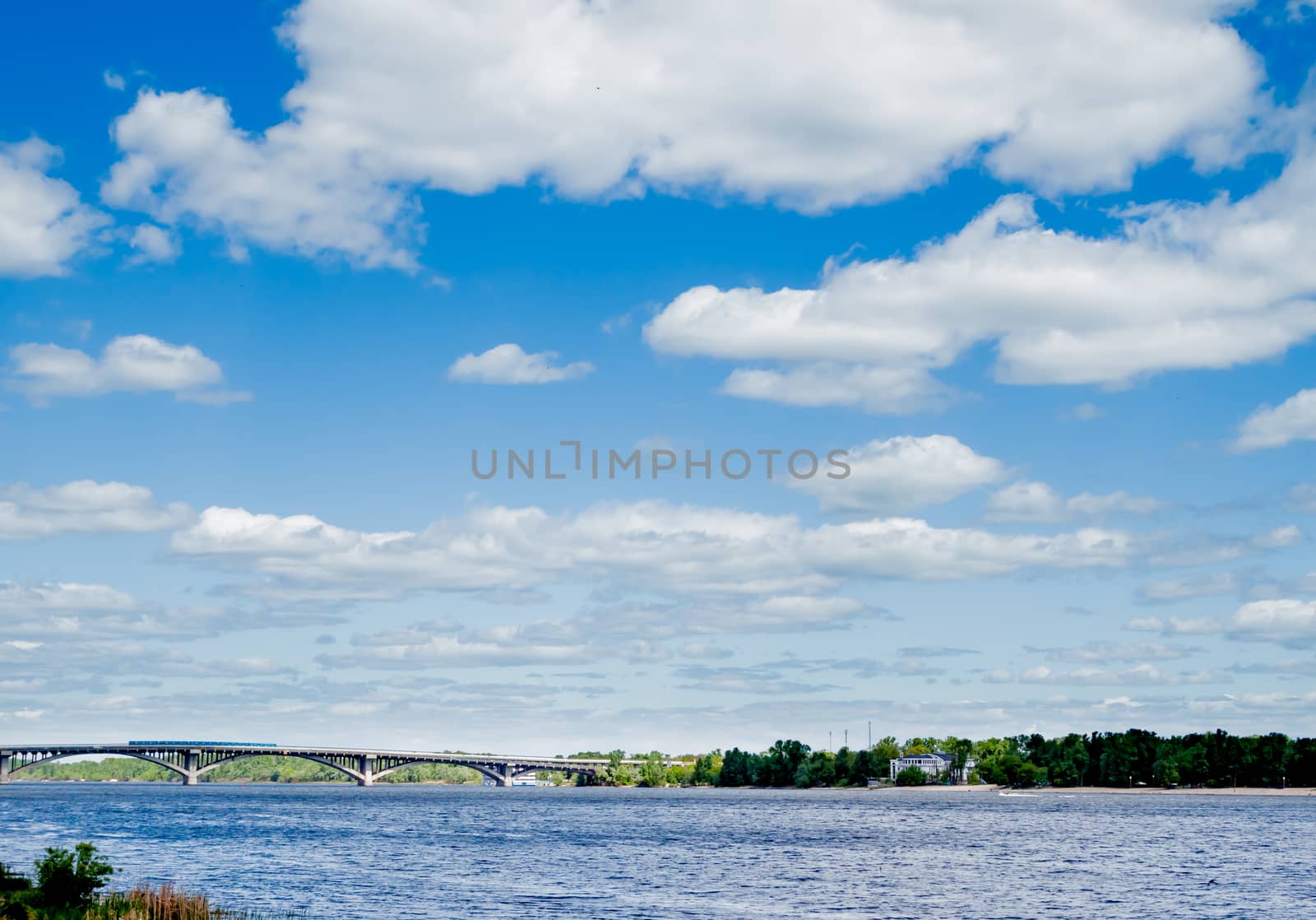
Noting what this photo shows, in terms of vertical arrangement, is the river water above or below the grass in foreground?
below

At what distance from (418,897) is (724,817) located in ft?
411

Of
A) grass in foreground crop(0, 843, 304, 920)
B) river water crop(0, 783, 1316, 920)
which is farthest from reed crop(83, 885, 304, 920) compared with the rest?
river water crop(0, 783, 1316, 920)

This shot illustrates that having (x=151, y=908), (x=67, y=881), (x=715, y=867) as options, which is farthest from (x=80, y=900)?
(x=715, y=867)

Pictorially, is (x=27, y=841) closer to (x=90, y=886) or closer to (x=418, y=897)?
(x=418, y=897)

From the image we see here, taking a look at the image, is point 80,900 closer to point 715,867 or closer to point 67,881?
point 67,881

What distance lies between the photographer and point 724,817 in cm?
19675

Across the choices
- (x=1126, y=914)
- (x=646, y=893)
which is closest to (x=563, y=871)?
(x=646, y=893)

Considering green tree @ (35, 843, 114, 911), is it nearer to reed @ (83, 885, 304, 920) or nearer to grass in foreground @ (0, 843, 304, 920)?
grass in foreground @ (0, 843, 304, 920)

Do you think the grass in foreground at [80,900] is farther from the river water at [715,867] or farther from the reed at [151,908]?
the river water at [715,867]

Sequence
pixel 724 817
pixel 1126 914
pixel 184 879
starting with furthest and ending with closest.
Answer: pixel 724 817
pixel 184 879
pixel 1126 914

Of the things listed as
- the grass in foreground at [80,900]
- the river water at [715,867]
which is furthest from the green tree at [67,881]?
the river water at [715,867]

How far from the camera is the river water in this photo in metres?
74.6

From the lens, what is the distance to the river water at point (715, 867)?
7462 centimetres

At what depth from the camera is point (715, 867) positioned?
101438 millimetres
